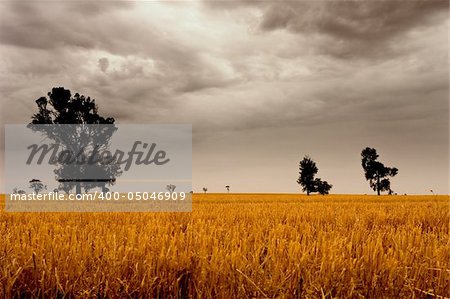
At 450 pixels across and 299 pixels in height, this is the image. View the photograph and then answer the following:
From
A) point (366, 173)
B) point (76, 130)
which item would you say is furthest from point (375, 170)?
point (76, 130)

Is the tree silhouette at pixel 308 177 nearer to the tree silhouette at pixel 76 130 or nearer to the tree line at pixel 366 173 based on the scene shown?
the tree line at pixel 366 173

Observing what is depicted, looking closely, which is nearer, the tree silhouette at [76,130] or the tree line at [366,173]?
the tree silhouette at [76,130]

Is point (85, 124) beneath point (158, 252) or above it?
above

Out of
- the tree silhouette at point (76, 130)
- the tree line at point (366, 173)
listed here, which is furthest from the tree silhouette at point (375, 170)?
the tree silhouette at point (76, 130)

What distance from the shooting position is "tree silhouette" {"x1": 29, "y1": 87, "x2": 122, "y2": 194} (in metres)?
45.1

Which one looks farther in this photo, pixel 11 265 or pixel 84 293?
pixel 11 265

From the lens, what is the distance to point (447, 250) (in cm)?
416

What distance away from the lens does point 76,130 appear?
4619 cm

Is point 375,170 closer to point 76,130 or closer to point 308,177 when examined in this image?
point 308,177

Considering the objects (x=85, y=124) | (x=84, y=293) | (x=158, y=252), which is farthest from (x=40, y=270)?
(x=85, y=124)

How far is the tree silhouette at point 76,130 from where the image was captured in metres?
45.1

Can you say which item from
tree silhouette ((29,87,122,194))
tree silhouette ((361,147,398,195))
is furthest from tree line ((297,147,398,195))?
tree silhouette ((29,87,122,194))

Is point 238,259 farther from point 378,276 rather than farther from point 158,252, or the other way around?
point 378,276

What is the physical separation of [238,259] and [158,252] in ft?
2.65
